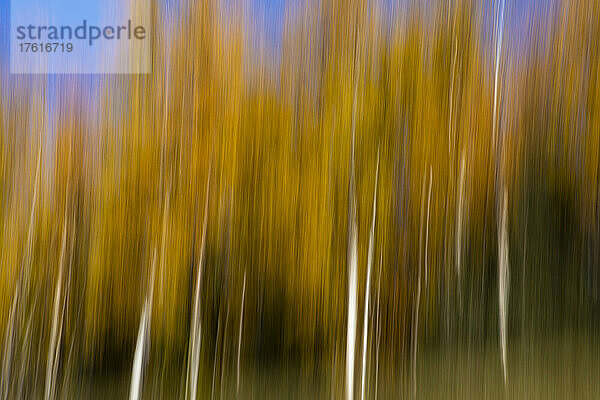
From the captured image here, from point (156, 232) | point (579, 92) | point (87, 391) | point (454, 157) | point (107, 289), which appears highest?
point (579, 92)

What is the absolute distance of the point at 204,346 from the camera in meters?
1.17

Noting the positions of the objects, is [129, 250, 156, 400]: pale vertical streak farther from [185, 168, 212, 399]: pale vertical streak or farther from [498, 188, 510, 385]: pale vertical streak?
[498, 188, 510, 385]: pale vertical streak

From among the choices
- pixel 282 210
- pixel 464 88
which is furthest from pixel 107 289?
pixel 464 88

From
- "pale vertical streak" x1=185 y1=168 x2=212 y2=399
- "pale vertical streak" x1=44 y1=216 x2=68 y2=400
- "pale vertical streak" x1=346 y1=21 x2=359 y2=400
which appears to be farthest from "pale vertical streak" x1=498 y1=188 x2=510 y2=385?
"pale vertical streak" x1=44 y1=216 x2=68 y2=400

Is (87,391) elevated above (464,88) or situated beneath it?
situated beneath

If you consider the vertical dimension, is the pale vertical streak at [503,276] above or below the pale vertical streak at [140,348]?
above

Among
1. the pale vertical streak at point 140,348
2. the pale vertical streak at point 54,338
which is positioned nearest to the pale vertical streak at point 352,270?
the pale vertical streak at point 140,348

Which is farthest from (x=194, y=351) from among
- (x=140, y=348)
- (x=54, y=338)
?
(x=54, y=338)

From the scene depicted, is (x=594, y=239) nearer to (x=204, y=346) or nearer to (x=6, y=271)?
(x=204, y=346)

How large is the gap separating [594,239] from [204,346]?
2.67 feet

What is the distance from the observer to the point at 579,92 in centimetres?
116

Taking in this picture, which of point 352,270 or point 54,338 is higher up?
point 352,270

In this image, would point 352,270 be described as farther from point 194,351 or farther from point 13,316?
point 13,316

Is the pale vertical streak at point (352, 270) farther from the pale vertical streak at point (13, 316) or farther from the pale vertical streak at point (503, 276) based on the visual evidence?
the pale vertical streak at point (13, 316)
